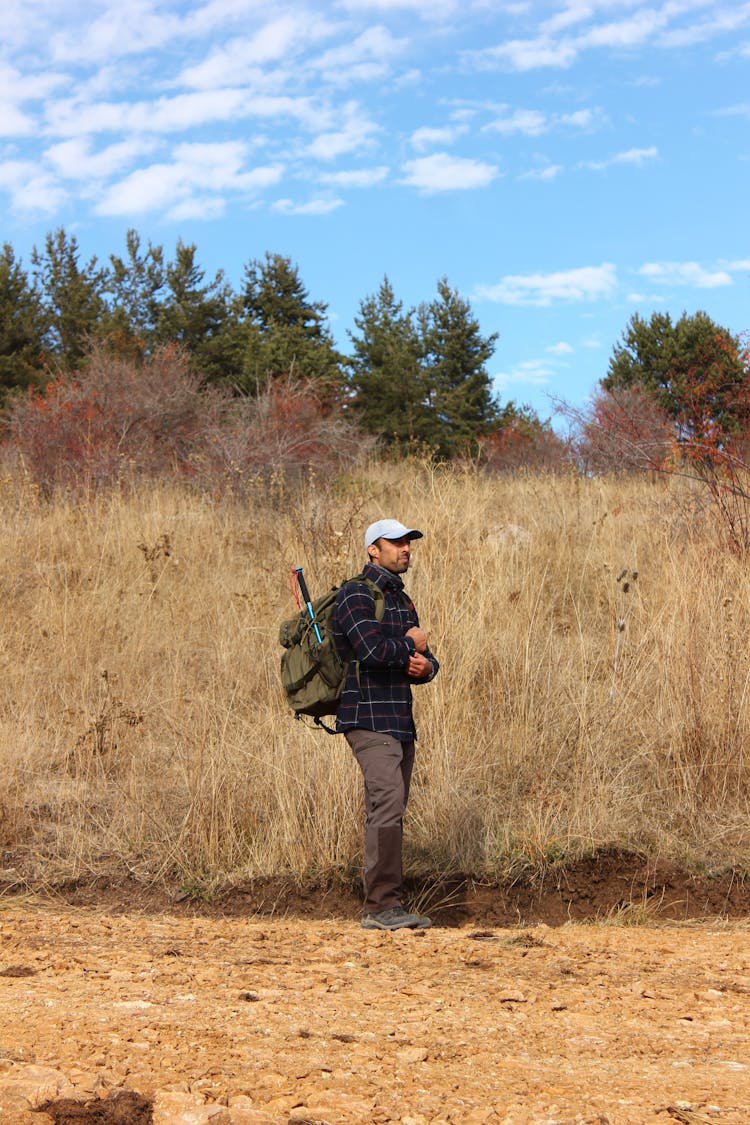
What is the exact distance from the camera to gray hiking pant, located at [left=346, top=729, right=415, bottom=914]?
4777mm

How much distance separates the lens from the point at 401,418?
86.6 ft

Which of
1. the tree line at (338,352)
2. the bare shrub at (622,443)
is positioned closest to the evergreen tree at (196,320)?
the tree line at (338,352)

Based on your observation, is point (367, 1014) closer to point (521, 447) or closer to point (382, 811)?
point (382, 811)

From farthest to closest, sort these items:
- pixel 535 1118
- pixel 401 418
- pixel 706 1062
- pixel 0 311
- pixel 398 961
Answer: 1. pixel 0 311
2. pixel 401 418
3. pixel 398 961
4. pixel 706 1062
5. pixel 535 1118

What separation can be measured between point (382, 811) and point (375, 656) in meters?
0.70

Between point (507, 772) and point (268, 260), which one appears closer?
point (507, 772)

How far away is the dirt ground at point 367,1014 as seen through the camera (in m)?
2.68

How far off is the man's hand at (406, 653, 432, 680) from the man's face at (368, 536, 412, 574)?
15.0 inches

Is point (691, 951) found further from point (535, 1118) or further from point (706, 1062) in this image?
point (535, 1118)

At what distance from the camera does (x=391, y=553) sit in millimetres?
4867

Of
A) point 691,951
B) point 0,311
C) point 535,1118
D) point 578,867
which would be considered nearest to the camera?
point 535,1118

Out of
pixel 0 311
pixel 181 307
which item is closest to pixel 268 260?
pixel 181 307

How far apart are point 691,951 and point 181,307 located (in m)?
25.3

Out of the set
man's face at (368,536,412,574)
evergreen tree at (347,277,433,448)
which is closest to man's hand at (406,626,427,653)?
man's face at (368,536,412,574)
